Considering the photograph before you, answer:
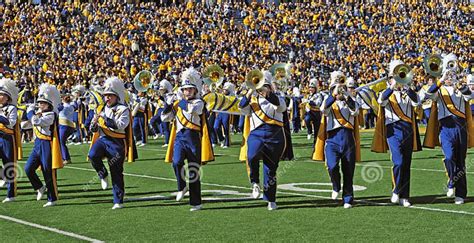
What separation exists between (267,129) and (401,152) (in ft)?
5.82

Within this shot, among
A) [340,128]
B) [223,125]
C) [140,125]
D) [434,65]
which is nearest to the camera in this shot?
[340,128]

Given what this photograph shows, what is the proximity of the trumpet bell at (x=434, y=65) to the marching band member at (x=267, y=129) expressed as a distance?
199 cm

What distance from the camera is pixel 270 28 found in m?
45.5

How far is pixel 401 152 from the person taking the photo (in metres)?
11.3

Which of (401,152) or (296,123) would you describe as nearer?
(401,152)

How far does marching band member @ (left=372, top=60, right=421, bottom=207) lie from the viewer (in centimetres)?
1127

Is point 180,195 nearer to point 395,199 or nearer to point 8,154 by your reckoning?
point 8,154

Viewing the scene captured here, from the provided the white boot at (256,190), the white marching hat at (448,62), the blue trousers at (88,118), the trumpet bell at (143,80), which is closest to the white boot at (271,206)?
the white boot at (256,190)

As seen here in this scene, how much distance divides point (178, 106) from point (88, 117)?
49.4 ft

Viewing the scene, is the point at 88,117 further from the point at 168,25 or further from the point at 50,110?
the point at 168,25

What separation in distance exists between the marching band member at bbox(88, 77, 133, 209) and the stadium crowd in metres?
19.6

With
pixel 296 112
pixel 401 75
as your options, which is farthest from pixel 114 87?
pixel 296 112

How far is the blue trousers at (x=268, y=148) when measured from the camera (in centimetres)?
1098

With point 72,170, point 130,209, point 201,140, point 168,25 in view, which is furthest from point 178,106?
point 168,25
